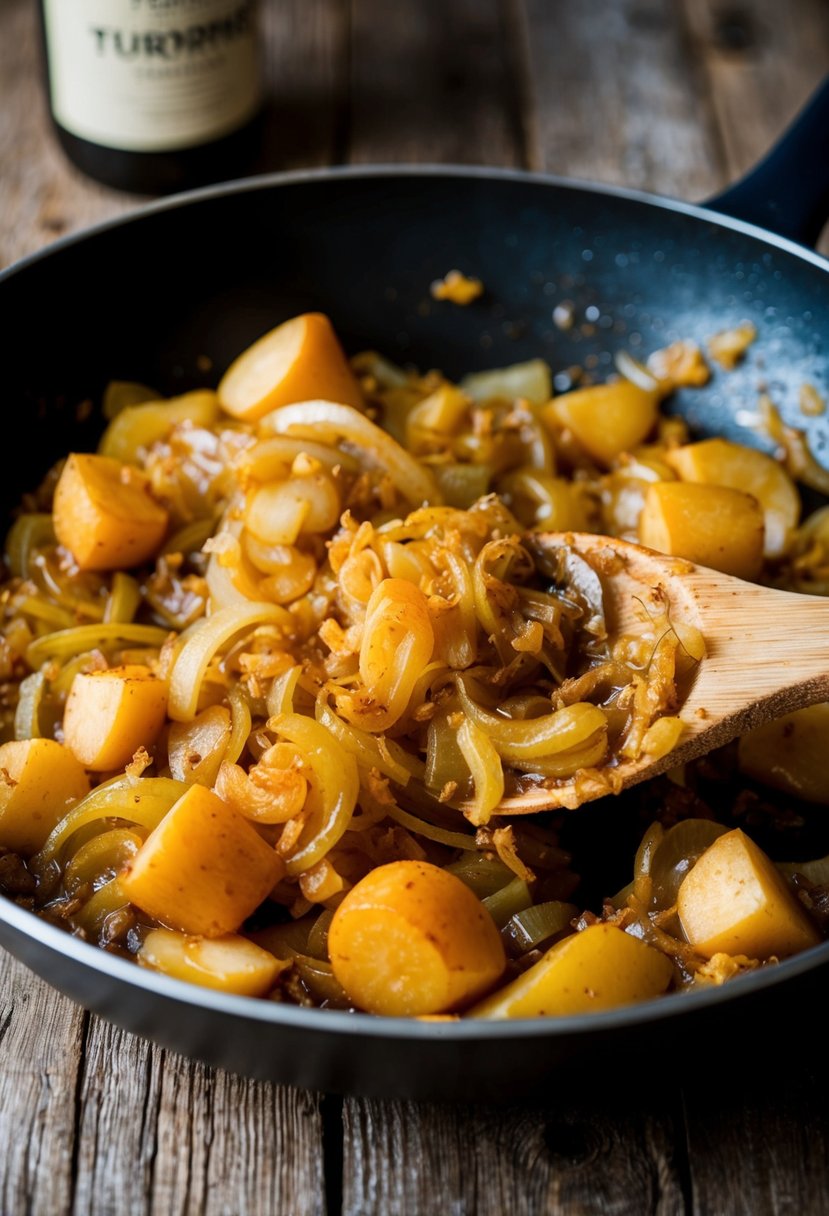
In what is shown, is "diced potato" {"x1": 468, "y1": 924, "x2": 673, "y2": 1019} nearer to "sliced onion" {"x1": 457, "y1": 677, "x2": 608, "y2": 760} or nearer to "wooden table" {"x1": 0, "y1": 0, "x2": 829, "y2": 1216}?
"wooden table" {"x1": 0, "y1": 0, "x2": 829, "y2": 1216}

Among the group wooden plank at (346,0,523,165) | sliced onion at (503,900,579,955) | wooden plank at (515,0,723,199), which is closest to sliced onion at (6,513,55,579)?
sliced onion at (503,900,579,955)

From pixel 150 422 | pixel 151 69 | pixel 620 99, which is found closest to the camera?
pixel 150 422

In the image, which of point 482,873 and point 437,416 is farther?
point 437,416

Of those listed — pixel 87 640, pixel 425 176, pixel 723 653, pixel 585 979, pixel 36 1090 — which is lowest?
pixel 36 1090

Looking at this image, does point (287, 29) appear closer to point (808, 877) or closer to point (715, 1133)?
point (808, 877)

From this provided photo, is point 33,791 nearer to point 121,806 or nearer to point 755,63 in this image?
point 121,806

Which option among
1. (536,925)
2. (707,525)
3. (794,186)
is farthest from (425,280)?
(536,925)
